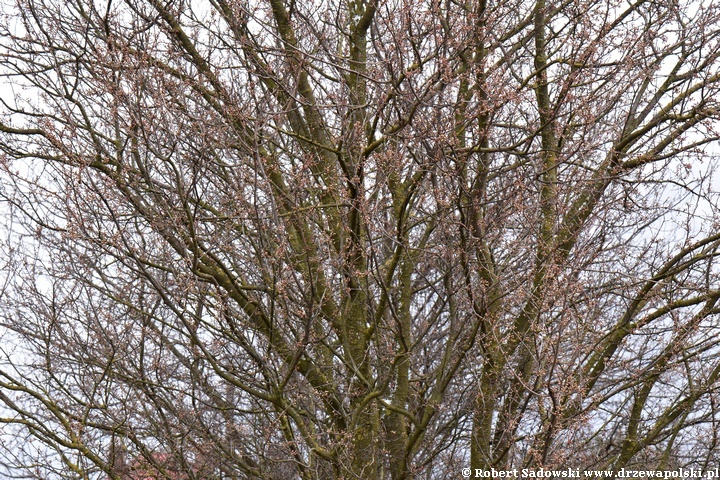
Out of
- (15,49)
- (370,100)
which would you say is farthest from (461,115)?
(15,49)

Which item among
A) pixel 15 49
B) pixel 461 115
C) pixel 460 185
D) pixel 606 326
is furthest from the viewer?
pixel 606 326

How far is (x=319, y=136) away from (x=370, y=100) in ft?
2.75

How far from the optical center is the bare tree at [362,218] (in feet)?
17.9

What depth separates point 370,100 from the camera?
685 centimetres

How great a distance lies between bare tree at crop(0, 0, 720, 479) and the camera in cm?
546

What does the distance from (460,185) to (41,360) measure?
6.47 metres

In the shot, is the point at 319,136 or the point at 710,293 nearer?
the point at 710,293

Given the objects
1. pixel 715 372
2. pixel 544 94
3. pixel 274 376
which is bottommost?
pixel 274 376

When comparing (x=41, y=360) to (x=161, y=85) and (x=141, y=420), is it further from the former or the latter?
(x=161, y=85)

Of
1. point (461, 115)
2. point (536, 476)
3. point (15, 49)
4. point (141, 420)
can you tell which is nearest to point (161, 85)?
point (461, 115)

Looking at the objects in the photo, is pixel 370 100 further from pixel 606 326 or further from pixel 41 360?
pixel 41 360

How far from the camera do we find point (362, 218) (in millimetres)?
5340

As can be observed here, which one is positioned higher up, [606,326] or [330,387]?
[606,326]

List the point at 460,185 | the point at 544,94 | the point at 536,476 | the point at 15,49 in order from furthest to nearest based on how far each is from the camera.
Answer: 1. the point at 15,49
2. the point at 544,94
3. the point at 460,185
4. the point at 536,476
